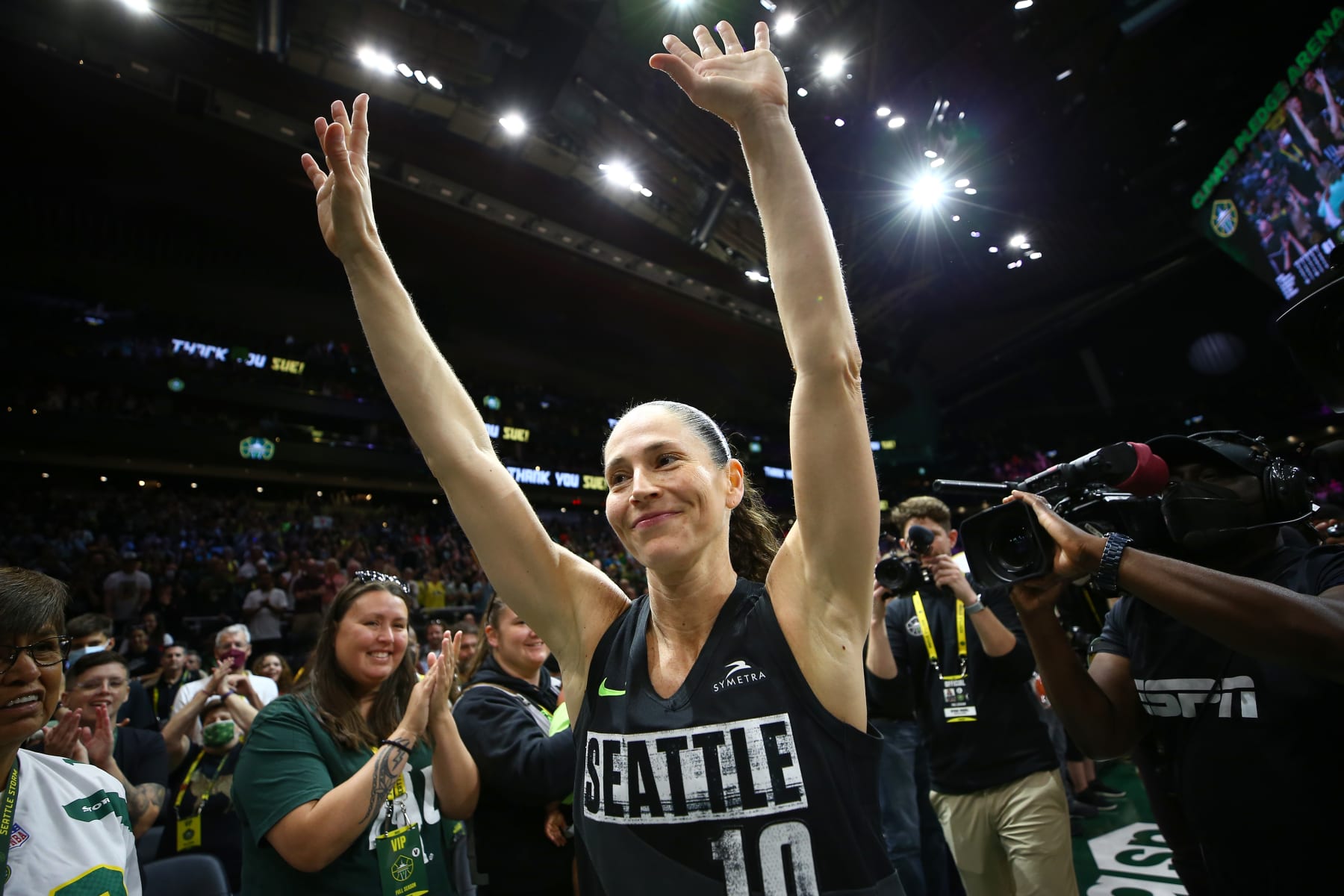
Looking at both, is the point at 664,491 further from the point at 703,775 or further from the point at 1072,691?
the point at 1072,691

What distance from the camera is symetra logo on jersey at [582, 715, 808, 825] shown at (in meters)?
1.01

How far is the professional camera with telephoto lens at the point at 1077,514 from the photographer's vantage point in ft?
5.58

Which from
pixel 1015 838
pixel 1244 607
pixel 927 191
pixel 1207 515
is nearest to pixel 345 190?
pixel 1244 607

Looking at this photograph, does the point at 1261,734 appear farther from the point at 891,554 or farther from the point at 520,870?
the point at 520,870

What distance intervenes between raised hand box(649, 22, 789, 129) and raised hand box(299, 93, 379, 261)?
2.16ft

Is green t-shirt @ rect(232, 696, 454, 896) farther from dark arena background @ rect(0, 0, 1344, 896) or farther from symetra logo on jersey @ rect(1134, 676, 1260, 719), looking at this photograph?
dark arena background @ rect(0, 0, 1344, 896)

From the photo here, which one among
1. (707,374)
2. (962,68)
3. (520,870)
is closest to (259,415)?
(707,374)

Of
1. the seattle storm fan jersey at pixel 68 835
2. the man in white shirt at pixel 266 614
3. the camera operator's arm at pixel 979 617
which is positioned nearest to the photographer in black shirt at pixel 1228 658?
the camera operator's arm at pixel 979 617

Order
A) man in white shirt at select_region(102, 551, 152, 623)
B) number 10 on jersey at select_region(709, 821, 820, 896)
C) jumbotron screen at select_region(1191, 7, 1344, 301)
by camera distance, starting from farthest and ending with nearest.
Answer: man in white shirt at select_region(102, 551, 152, 623), jumbotron screen at select_region(1191, 7, 1344, 301), number 10 on jersey at select_region(709, 821, 820, 896)

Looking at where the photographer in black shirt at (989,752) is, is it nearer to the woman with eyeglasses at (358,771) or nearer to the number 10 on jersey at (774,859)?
the woman with eyeglasses at (358,771)

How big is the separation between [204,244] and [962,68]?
57.9ft

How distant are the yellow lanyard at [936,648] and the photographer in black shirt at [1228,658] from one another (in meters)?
1.04

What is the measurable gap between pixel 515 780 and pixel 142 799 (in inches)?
75.0

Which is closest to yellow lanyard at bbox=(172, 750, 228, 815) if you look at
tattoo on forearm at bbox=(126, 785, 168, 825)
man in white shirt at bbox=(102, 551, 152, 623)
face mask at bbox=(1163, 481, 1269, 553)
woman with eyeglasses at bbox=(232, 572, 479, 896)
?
tattoo on forearm at bbox=(126, 785, 168, 825)
